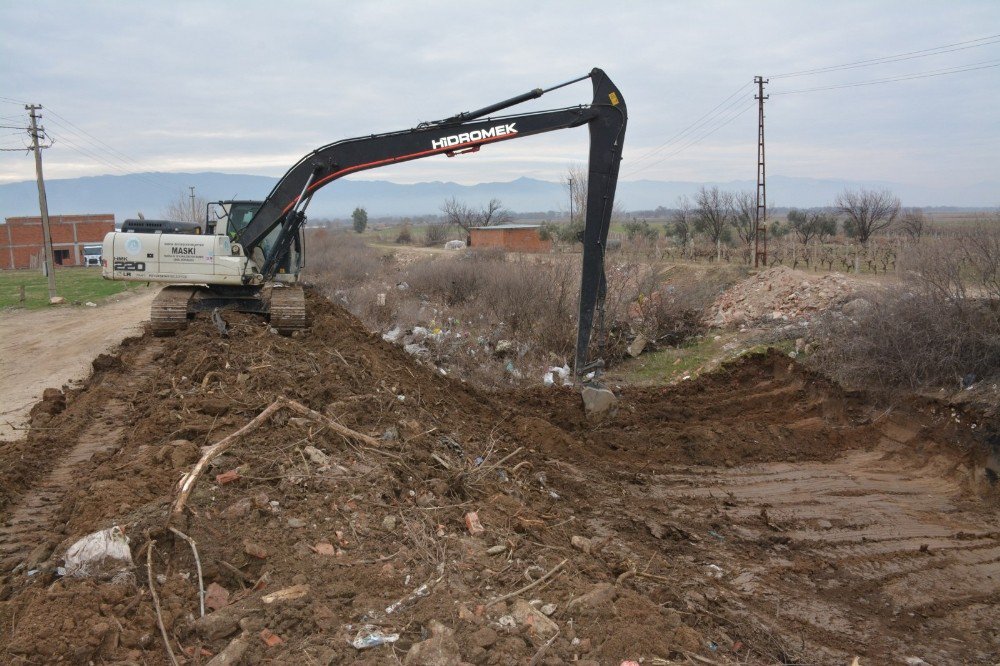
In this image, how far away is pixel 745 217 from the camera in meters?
39.1

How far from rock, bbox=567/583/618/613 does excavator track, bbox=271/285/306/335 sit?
817 centimetres

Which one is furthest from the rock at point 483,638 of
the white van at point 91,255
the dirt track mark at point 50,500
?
the white van at point 91,255

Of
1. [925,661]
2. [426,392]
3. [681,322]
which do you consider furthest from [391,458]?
[681,322]

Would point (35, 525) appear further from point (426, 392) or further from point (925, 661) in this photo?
point (925, 661)

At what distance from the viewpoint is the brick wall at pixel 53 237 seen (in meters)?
60.2

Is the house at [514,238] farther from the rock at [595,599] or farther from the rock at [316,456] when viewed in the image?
the rock at [595,599]

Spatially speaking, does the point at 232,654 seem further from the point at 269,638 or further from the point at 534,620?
the point at 534,620

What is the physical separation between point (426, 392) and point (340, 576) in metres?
5.41

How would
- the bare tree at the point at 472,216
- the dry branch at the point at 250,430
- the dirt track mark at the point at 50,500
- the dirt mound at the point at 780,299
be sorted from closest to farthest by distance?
the dirt track mark at the point at 50,500 < the dry branch at the point at 250,430 < the dirt mound at the point at 780,299 < the bare tree at the point at 472,216

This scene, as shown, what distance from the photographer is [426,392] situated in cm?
969

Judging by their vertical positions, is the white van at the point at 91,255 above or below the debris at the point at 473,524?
above

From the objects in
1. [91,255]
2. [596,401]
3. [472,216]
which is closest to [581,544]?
[596,401]

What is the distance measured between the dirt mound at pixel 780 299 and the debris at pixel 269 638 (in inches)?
511

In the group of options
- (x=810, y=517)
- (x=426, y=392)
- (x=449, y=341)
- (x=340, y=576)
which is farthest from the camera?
(x=449, y=341)
